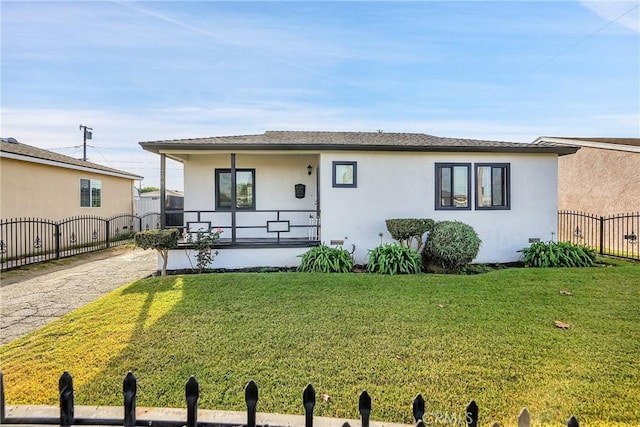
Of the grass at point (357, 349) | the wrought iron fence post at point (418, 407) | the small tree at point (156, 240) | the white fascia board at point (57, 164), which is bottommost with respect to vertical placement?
the grass at point (357, 349)

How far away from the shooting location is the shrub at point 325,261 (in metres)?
8.46

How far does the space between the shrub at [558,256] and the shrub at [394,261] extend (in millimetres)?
3281

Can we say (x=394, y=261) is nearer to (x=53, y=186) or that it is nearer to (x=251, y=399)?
(x=251, y=399)

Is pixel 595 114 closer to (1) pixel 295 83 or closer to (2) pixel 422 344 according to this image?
(1) pixel 295 83

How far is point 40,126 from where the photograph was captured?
16.4 meters

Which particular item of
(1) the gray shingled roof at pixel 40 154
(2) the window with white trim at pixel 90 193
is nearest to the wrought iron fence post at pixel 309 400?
(1) the gray shingled roof at pixel 40 154

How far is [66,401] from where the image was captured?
2.12 metres

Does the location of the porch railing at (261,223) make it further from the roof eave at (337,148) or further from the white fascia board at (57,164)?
the white fascia board at (57,164)

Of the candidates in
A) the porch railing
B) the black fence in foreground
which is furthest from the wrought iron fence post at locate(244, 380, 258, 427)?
the porch railing

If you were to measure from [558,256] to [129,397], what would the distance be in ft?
33.8

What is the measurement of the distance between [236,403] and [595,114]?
22.0m

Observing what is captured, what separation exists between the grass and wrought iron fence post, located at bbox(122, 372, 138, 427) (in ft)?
2.76

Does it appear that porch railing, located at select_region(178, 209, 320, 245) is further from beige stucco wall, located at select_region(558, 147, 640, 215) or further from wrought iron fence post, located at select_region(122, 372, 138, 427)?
beige stucco wall, located at select_region(558, 147, 640, 215)

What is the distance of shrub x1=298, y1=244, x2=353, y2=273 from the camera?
846 cm
